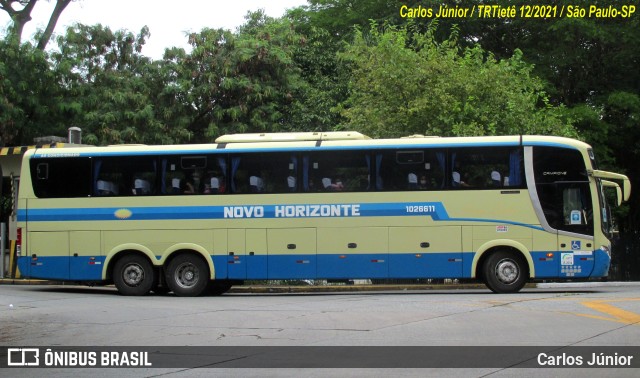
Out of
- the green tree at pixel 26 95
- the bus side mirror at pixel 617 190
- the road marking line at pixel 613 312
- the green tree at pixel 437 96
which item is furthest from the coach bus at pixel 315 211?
the green tree at pixel 26 95

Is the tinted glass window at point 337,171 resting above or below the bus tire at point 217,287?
above

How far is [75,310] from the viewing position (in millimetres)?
16266

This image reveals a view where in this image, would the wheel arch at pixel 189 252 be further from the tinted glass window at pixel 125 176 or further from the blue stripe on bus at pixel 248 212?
the tinted glass window at pixel 125 176

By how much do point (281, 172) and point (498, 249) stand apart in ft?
16.3

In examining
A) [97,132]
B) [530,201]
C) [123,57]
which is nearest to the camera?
[530,201]

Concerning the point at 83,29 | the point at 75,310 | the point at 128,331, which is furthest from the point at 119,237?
the point at 83,29

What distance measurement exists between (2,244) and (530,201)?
14456mm

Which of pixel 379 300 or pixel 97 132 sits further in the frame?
pixel 97 132

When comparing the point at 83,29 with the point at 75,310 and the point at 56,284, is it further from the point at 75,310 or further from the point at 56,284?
the point at 75,310

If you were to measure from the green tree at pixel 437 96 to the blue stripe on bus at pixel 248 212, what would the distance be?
6.35 meters

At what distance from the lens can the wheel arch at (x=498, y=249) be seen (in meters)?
19.4

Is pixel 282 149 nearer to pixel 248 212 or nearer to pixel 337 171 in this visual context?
pixel 337 171

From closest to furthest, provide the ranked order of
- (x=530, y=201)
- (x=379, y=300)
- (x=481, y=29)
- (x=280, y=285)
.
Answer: (x=379, y=300) → (x=530, y=201) → (x=280, y=285) → (x=481, y=29)

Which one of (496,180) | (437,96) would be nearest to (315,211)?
(496,180)
